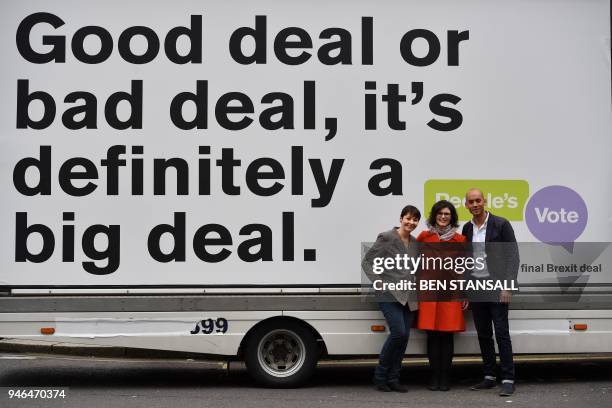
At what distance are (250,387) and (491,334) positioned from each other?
238 centimetres

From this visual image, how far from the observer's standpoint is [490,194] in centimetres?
739

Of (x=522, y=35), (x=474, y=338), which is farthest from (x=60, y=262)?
(x=522, y=35)

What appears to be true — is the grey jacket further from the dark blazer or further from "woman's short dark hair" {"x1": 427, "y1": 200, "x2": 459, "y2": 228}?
the dark blazer

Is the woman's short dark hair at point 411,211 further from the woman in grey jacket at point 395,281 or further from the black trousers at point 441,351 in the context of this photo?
the black trousers at point 441,351

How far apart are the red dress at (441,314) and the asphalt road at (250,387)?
2.09ft

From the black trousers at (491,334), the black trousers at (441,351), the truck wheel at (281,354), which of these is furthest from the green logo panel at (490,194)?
the truck wheel at (281,354)

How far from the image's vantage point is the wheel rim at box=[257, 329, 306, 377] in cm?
739

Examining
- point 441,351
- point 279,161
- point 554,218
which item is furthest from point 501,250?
point 279,161

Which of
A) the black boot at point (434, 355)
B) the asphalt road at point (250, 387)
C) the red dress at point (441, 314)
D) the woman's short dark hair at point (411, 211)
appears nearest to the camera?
the asphalt road at point (250, 387)

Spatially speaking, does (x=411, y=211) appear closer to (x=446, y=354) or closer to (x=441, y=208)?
(x=441, y=208)

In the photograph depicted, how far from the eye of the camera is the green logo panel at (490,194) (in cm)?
736

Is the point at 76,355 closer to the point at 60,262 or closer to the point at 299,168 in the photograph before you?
the point at 60,262

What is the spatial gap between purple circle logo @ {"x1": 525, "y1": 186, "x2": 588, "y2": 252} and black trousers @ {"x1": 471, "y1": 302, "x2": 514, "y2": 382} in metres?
0.83

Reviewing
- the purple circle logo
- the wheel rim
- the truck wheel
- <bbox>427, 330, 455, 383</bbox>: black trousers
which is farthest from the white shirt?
the wheel rim
